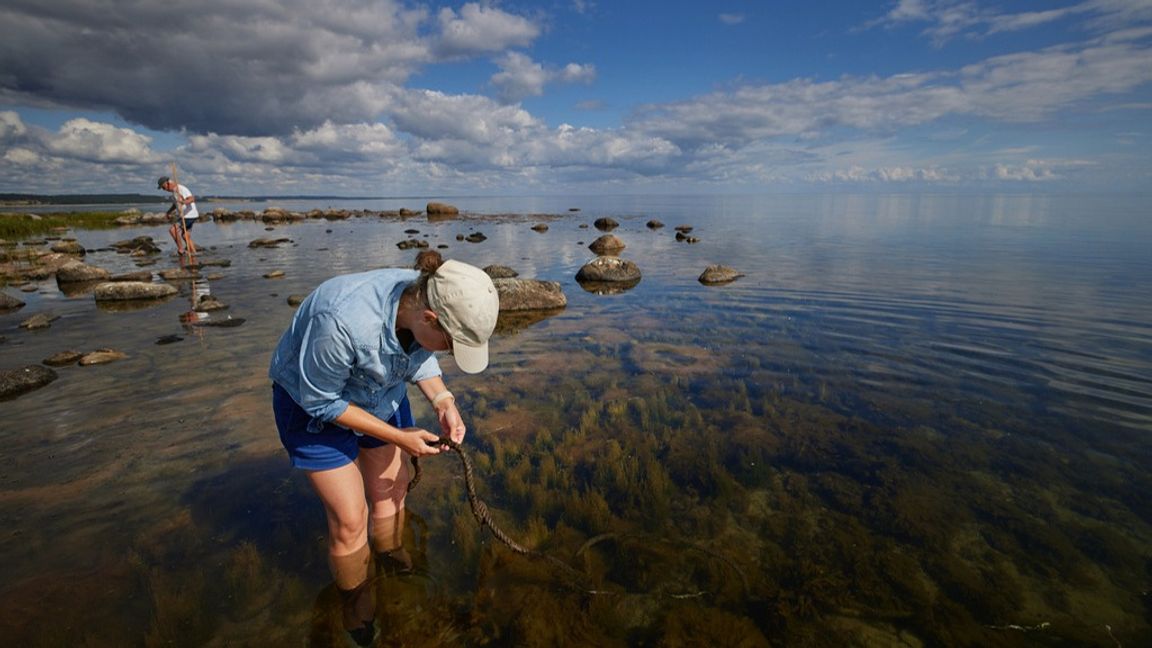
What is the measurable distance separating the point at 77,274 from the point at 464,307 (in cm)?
2289

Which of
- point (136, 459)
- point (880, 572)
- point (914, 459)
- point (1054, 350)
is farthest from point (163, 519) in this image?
point (1054, 350)

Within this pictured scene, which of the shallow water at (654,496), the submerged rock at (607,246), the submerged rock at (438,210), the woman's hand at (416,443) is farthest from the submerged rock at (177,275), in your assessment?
the submerged rock at (438,210)

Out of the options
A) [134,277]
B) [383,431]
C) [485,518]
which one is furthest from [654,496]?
[134,277]

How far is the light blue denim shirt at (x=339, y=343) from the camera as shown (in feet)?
10.0

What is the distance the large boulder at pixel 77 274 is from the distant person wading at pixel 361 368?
2131 centimetres

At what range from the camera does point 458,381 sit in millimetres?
8641

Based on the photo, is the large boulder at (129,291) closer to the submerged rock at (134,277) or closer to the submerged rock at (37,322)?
the submerged rock at (37,322)

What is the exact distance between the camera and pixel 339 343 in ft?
9.98

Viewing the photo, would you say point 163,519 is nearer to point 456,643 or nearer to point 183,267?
point 456,643

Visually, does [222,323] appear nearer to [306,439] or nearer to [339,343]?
[306,439]

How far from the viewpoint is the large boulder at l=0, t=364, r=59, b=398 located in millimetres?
7801

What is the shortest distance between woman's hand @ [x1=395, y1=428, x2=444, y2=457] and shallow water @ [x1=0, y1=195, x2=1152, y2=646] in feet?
4.79

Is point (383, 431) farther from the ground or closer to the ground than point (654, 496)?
farther from the ground

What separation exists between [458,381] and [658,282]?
1155 centimetres
